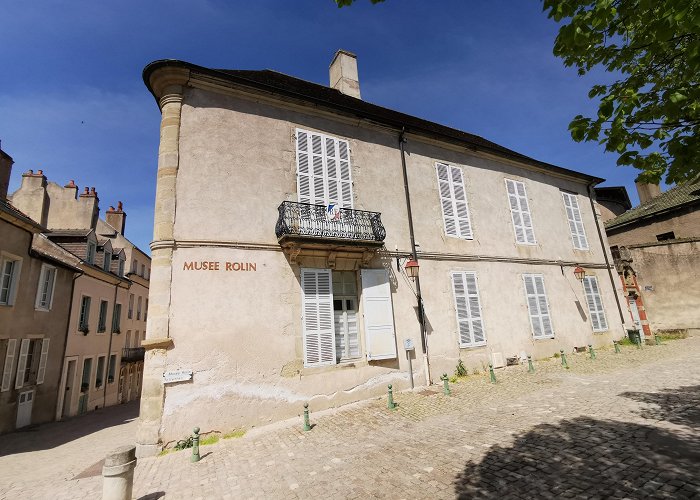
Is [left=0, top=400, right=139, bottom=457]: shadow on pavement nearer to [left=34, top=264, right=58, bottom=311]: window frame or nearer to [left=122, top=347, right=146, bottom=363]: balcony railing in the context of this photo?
[left=34, top=264, right=58, bottom=311]: window frame

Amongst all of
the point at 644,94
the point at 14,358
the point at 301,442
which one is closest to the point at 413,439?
the point at 301,442

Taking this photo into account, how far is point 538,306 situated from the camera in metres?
12.7

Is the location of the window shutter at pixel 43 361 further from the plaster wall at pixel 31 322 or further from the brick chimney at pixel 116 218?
the brick chimney at pixel 116 218

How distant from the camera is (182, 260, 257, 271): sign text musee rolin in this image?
7586 mm

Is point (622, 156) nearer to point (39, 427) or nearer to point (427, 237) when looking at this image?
point (427, 237)

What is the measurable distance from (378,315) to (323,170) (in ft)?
13.9

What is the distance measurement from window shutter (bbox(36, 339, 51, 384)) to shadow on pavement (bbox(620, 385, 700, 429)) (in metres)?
18.6

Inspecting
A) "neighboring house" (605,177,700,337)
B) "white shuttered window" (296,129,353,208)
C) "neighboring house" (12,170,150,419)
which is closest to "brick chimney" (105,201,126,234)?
"neighboring house" (12,170,150,419)

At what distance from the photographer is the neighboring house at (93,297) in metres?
16.1

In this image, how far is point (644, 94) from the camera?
3.88m

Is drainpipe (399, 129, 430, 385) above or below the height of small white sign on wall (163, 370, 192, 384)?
above

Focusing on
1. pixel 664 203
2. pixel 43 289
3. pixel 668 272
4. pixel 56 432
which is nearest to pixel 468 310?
pixel 668 272

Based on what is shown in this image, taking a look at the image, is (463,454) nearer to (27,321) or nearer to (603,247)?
(603,247)

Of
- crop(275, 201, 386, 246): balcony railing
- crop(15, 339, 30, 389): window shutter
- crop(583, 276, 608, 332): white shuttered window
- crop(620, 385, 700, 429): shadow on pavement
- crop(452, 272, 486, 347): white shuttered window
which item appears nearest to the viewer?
crop(620, 385, 700, 429): shadow on pavement
